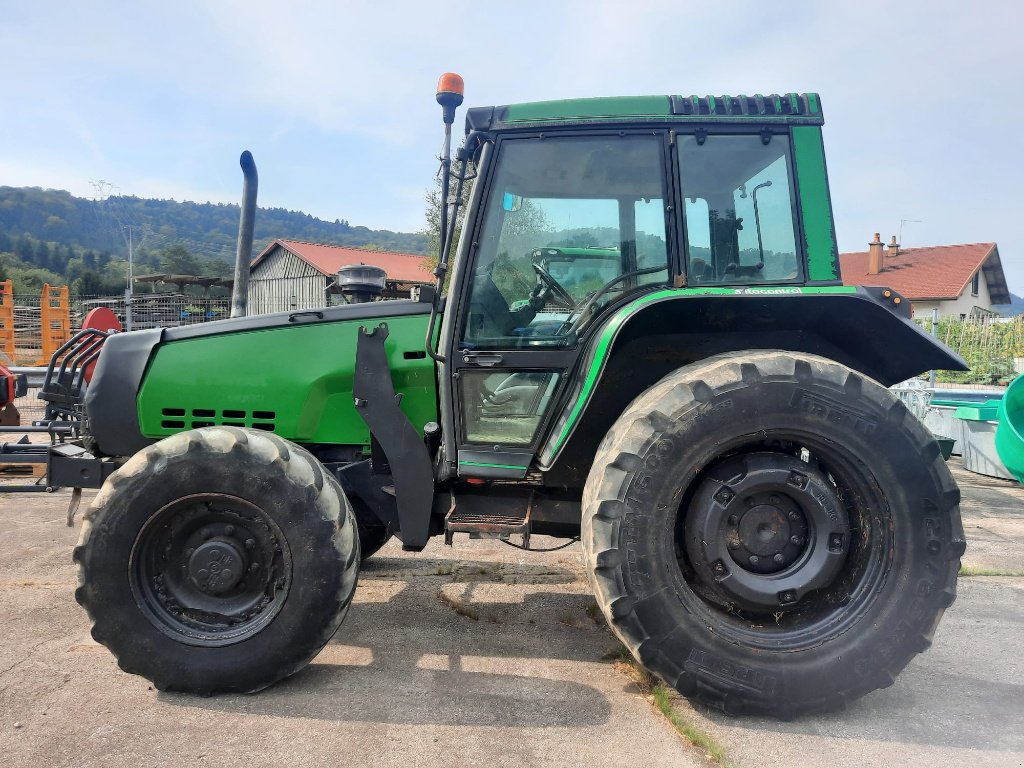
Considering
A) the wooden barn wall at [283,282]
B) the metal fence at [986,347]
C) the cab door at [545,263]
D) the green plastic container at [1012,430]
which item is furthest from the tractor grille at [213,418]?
the wooden barn wall at [283,282]

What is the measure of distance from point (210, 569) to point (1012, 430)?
815cm

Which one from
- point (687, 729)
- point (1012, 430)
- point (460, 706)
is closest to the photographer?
point (687, 729)

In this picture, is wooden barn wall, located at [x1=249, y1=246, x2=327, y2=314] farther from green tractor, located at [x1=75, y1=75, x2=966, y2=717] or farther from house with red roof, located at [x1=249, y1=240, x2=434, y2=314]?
green tractor, located at [x1=75, y1=75, x2=966, y2=717]

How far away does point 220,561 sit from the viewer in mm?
2873

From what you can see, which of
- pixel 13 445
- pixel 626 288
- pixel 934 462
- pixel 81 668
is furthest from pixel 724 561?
pixel 13 445

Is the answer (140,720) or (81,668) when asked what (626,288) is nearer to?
(140,720)

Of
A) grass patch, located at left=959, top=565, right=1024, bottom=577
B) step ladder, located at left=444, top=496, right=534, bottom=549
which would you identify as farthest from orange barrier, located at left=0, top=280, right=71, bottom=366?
grass patch, located at left=959, top=565, right=1024, bottom=577

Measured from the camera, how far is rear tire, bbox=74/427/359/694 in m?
2.79

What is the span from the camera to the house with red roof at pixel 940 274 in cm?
3053

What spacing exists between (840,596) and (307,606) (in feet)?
7.08

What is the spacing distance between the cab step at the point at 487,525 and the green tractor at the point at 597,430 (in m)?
0.02

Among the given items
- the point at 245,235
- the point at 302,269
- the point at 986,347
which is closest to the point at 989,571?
the point at 245,235

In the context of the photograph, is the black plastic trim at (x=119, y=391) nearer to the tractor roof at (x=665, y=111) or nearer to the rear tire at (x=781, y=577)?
the tractor roof at (x=665, y=111)

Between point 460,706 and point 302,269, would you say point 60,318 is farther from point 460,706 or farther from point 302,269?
point 460,706
